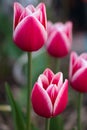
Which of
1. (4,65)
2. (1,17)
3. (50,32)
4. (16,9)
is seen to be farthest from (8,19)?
(16,9)

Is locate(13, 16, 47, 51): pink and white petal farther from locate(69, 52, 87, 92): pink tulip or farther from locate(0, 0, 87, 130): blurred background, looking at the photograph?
locate(0, 0, 87, 130): blurred background

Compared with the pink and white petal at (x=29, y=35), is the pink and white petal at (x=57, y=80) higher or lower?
lower

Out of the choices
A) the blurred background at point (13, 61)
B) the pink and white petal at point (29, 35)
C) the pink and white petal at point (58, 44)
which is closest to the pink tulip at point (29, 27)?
the pink and white petal at point (29, 35)

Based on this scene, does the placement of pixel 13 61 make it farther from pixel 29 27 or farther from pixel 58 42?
pixel 29 27

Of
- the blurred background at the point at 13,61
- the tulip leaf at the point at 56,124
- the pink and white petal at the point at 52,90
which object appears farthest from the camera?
the blurred background at the point at 13,61

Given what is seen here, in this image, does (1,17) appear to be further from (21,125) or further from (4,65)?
(21,125)

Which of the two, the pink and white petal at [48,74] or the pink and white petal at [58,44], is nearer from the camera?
A: the pink and white petal at [48,74]

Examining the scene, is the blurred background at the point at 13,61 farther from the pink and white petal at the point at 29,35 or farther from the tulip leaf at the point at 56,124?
the pink and white petal at the point at 29,35
